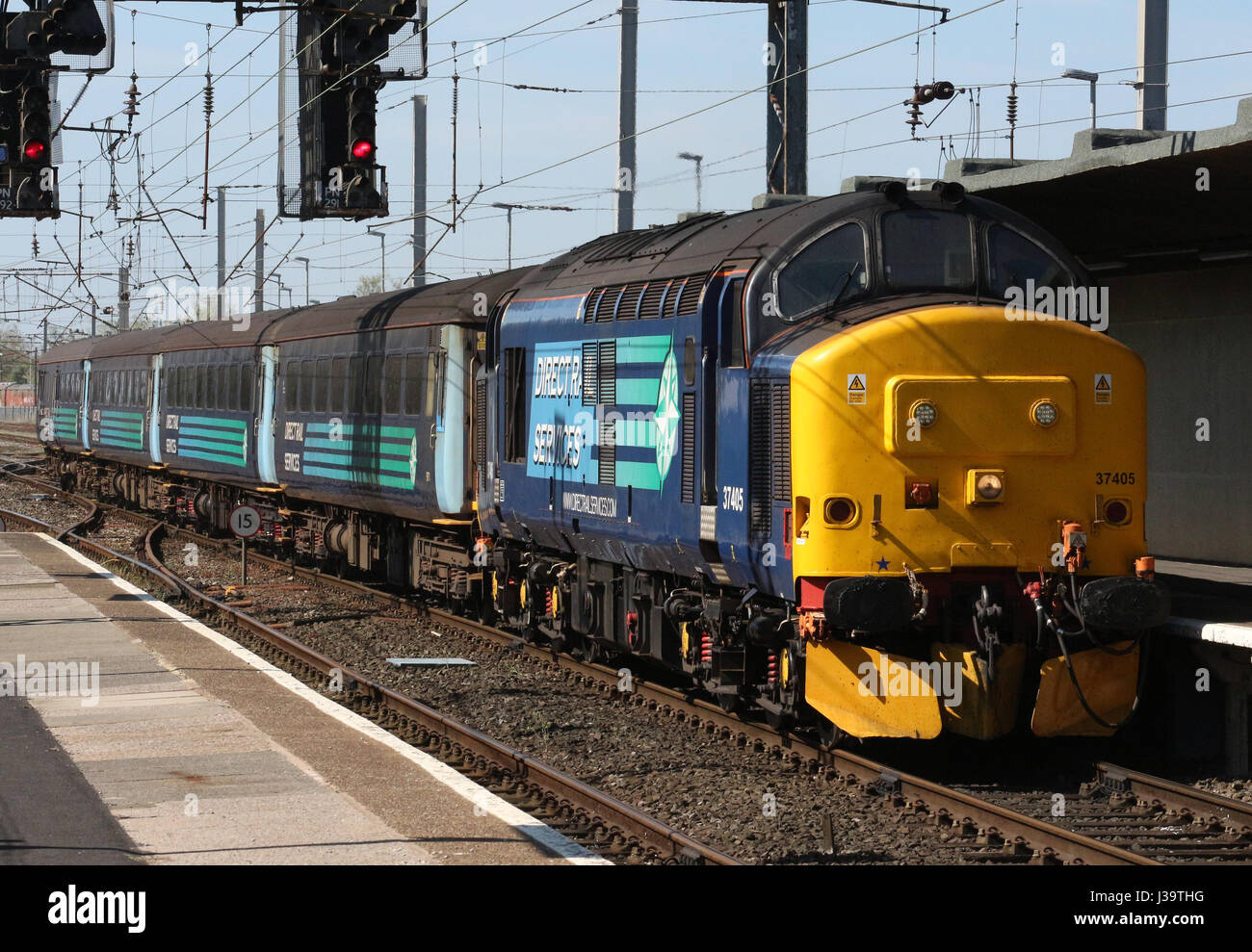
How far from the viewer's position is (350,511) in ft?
72.9

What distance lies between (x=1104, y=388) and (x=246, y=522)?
46.4ft

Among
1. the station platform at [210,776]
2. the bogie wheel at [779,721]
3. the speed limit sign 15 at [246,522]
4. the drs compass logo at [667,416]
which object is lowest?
the station platform at [210,776]

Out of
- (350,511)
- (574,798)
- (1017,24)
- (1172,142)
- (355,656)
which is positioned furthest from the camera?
(1017,24)

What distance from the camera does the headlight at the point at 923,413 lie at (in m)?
10.1

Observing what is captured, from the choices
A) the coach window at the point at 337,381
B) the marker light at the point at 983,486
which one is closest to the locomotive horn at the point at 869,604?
the marker light at the point at 983,486

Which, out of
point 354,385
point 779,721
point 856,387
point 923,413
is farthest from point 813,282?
point 354,385

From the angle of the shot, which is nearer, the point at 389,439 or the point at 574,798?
the point at 574,798

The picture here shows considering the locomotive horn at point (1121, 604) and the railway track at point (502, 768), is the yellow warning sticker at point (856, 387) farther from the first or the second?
the railway track at point (502, 768)

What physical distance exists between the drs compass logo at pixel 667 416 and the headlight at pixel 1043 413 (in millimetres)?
2661

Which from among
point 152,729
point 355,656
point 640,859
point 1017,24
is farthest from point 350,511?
point 640,859

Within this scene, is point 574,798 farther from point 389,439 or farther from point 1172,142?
point 389,439

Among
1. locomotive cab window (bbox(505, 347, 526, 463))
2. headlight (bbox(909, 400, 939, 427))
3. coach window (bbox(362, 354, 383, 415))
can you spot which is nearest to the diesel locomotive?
headlight (bbox(909, 400, 939, 427))

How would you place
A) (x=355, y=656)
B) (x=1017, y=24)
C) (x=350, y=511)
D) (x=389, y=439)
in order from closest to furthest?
(x=355, y=656), (x=389, y=439), (x=350, y=511), (x=1017, y=24)

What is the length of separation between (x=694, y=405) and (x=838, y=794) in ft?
9.57
